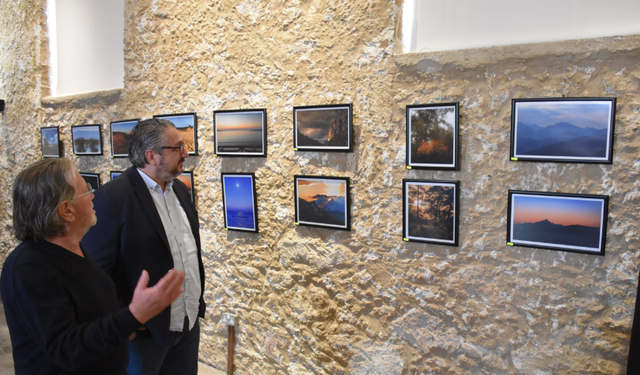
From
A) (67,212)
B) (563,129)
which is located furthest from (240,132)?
(563,129)

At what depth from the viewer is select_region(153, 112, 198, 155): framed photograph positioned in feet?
11.7

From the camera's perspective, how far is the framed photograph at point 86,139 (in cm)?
437

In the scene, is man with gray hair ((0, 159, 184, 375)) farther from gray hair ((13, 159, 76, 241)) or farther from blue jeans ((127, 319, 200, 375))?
blue jeans ((127, 319, 200, 375))

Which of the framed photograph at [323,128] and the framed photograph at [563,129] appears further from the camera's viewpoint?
the framed photograph at [323,128]

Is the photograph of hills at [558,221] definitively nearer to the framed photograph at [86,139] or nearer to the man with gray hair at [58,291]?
the man with gray hair at [58,291]

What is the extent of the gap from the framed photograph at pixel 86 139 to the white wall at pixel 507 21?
346cm

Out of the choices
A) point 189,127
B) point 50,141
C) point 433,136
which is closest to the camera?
point 433,136

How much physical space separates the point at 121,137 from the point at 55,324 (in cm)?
314

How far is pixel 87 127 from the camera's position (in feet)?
14.6

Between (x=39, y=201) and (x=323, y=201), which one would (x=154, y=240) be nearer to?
(x=39, y=201)

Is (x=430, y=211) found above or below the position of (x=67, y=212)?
below

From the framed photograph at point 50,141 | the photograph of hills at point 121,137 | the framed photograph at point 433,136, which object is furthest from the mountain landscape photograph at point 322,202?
the framed photograph at point 50,141

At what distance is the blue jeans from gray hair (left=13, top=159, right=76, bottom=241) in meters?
1.02

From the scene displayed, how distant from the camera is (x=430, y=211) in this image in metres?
2.54
